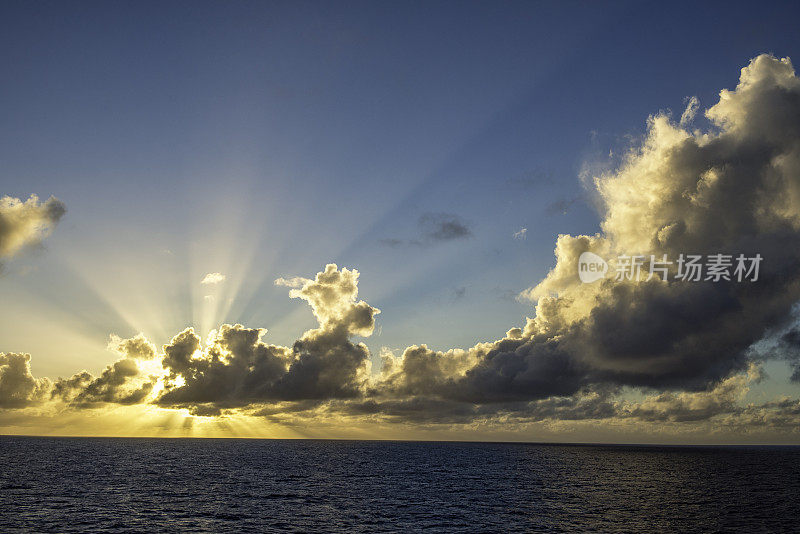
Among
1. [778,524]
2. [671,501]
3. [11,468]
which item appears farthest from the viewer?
[11,468]

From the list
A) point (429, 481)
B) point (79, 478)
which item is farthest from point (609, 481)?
point (79, 478)

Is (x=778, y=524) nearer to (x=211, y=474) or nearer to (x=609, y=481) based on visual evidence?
(x=609, y=481)

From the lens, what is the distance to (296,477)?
436 ft

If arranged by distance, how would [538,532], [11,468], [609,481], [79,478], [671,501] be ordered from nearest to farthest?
[538,532] < [671,501] < [79,478] < [609,481] < [11,468]

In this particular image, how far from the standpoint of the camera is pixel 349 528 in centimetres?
6556

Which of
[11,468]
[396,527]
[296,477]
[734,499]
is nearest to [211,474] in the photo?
[296,477]

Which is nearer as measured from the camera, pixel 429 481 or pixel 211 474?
pixel 429 481

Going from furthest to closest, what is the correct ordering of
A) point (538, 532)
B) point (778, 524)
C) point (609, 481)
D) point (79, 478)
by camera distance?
point (609, 481) < point (79, 478) < point (778, 524) < point (538, 532)

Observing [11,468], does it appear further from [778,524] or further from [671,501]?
[778,524]

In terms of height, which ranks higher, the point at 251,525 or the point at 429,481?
the point at 251,525

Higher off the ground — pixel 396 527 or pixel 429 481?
pixel 396 527

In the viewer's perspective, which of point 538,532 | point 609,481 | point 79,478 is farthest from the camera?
point 609,481

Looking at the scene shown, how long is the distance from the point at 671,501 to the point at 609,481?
1561 inches

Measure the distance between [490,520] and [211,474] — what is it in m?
95.2
